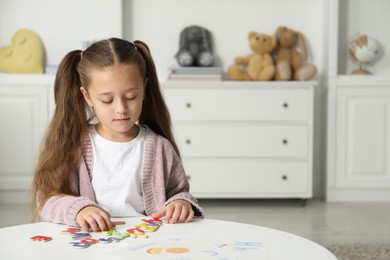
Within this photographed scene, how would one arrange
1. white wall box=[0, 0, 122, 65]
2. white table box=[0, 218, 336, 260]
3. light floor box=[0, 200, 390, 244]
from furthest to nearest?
white wall box=[0, 0, 122, 65], light floor box=[0, 200, 390, 244], white table box=[0, 218, 336, 260]

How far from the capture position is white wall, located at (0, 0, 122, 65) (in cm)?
387

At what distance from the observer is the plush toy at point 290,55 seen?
370 centimetres

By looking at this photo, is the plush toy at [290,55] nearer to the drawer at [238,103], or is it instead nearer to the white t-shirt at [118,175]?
the drawer at [238,103]

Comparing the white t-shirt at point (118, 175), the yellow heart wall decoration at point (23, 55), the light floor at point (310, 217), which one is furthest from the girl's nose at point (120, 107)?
the yellow heart wall decoration at point (23, 55)

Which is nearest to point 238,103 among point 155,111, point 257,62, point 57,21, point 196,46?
point 257,62

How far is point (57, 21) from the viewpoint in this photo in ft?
12.8

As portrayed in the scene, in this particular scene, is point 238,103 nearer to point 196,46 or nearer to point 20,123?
point 196,46

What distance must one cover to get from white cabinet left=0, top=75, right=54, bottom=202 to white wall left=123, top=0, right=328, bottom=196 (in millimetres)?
681

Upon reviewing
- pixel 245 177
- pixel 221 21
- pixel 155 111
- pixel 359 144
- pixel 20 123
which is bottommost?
pixel 245 177

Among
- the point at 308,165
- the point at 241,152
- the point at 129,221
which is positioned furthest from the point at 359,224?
the point at 129,221

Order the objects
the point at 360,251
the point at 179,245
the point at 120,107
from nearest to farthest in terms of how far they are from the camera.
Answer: the point at 179,245, the point at 120,107, the point at 360,251

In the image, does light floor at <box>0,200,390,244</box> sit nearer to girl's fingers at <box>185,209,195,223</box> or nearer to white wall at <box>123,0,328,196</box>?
white wall at <box>123,0,328,196</box>

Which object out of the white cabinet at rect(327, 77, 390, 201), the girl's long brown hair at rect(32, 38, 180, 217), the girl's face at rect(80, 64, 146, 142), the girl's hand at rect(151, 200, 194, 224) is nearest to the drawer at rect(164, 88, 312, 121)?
the white cabinet at rect(327, 77, 390, 201)

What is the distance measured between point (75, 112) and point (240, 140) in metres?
2.17
